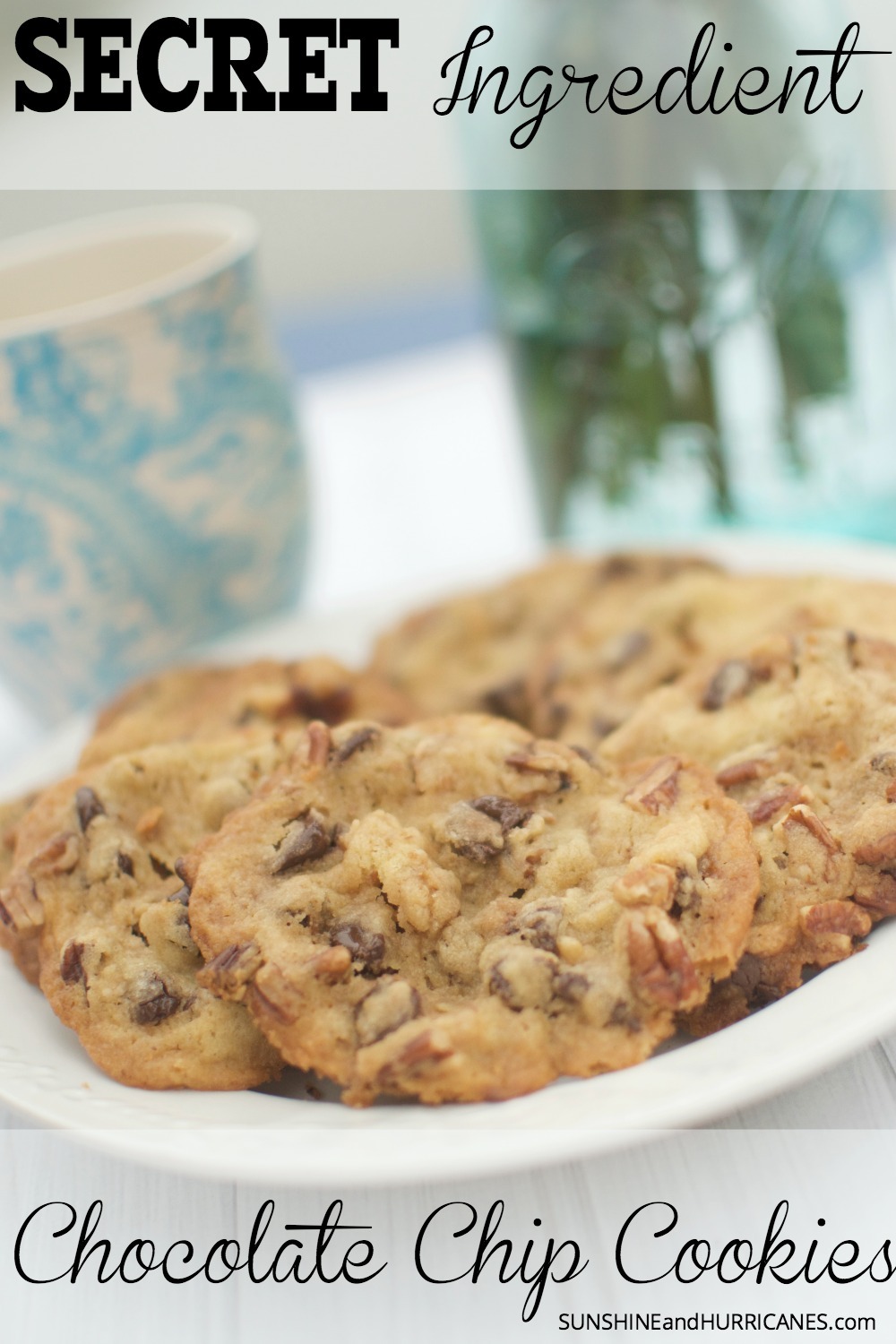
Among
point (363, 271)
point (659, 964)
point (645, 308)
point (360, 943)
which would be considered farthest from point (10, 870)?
point (363, 271)

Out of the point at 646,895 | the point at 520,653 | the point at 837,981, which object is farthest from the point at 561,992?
the point at 520,653

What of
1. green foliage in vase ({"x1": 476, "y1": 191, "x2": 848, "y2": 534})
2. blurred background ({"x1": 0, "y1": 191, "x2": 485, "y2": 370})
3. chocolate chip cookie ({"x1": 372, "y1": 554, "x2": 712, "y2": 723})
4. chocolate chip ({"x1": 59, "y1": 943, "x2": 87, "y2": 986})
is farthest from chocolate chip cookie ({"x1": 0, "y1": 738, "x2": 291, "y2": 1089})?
blurred background ({"x1": 0, "y1": 191, "x2": 485, "y2": 370})

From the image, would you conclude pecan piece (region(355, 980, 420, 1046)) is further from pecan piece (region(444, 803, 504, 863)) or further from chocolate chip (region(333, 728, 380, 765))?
chocolate chip (region(333, 728, 380, 765))

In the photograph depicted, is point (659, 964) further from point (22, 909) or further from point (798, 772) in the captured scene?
point (22, 909)

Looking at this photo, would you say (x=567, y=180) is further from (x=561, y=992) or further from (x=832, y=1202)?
(x=832, y=1202)

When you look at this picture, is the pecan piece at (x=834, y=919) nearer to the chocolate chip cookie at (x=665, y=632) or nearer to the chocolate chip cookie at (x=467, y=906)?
the chocolate chip cookie at (x=467, y=906)

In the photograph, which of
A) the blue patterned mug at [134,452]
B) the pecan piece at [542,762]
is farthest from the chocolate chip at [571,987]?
the blue patterned mug at [134,452]
